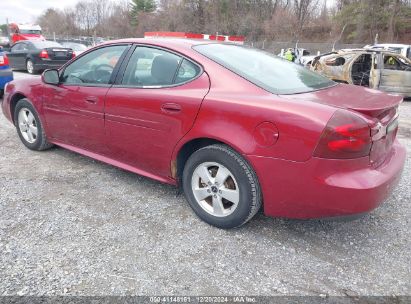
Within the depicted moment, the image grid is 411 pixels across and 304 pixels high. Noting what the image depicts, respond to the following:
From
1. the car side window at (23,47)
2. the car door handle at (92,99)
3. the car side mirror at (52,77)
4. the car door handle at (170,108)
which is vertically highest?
the car side window at (23,47)

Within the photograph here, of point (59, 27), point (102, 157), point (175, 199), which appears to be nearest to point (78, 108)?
point (102, 157)

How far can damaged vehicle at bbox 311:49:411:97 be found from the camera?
9.72 metres

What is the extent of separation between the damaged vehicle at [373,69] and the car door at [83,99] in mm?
7901

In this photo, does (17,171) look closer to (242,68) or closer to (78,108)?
(78,108)

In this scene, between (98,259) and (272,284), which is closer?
(272,284)

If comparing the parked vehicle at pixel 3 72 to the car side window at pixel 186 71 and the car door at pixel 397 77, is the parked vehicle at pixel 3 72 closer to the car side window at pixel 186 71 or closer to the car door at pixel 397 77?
the car side window at pixel 186 71

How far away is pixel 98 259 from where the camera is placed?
2.55 metres

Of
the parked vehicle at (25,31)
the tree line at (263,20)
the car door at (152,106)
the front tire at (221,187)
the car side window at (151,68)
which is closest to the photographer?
the front tire at (221,187)

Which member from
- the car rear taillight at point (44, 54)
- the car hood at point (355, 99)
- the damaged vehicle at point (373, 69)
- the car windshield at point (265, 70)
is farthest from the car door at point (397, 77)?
the car rear taillight at point (44, 54)

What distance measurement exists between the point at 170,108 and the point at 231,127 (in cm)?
60

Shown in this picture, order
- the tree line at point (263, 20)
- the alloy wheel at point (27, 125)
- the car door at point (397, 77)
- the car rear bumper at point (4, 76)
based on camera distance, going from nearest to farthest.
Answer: the alloy wheel at point (27, 125), the car rear bumper at point (4, 76), the car door at point (397, 77), the tree line at point (263, 20)

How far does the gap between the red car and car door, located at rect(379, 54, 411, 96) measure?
7384mm

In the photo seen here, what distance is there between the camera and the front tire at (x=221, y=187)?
2666mm

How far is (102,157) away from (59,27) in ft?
233
